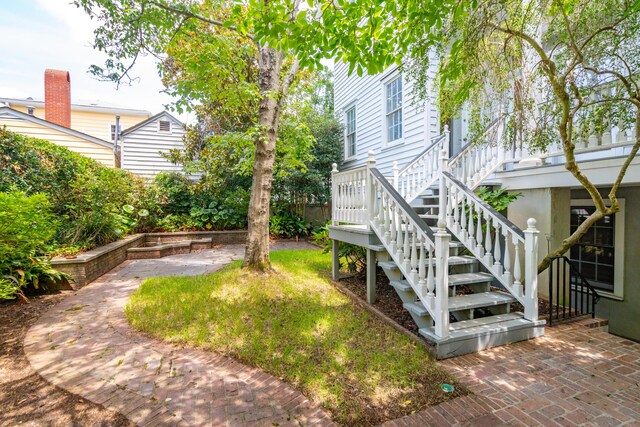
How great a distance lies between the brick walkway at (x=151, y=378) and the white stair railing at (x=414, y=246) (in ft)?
5.42

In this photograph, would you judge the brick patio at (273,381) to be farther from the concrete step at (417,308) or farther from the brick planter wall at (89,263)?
the brick planter wall at (89,263)

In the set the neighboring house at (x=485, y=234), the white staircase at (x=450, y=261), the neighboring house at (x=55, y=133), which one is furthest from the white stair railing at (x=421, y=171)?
the neighboring house at (x=55, y=133)

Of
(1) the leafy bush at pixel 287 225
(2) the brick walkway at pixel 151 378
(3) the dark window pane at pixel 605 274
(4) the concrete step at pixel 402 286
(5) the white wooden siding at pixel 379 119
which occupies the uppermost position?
(5) the white wooden siding at pixel 379 119

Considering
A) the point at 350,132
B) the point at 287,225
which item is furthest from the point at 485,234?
the point at 350,132

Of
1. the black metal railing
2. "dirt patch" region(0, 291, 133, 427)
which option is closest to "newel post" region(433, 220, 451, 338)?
the black metal railing

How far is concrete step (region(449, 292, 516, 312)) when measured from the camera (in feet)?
12.0

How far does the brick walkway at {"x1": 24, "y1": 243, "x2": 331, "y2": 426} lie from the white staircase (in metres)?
1.76

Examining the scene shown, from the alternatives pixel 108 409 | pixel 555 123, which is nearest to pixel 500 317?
pixel 555 123

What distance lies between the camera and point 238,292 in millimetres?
4766

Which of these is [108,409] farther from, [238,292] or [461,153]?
[461,153]

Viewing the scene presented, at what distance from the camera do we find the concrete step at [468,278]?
4.02 meters

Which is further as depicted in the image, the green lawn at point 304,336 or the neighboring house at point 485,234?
the neighboring house at point 485,234

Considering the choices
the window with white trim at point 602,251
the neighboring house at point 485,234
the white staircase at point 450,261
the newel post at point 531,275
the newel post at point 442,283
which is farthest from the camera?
the window with white trim at point 602,251

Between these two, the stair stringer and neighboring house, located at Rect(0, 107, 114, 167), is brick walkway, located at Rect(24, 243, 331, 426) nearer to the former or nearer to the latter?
the stair stringer
